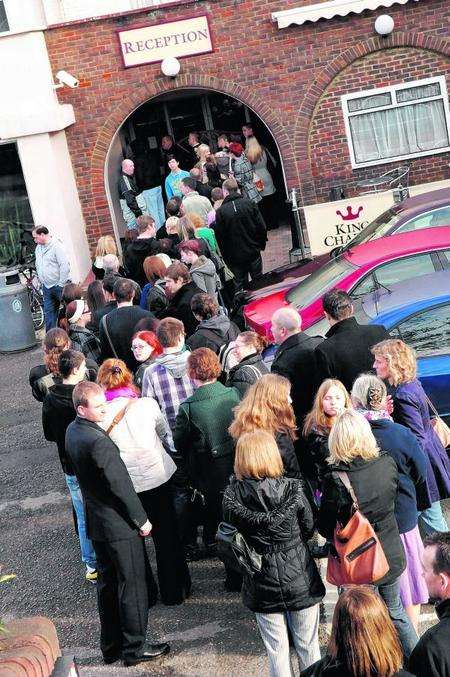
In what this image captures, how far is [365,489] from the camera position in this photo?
571 centimetres

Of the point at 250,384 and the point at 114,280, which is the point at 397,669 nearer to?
the point at 250,384

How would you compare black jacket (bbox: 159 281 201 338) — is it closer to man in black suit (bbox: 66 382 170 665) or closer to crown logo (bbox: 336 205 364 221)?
man in black suit (bbox: 66 382 170 665)

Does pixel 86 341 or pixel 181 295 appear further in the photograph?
pixel 181 295

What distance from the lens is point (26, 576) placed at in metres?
8.34

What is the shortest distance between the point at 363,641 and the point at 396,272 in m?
6.14

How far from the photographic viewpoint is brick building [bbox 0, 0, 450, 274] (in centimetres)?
1673

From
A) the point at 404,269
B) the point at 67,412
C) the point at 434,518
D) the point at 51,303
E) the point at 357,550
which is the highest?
the point at 404,269

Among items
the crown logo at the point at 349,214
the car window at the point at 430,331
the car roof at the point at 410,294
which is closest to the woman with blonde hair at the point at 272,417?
the car window at the point at 430,331

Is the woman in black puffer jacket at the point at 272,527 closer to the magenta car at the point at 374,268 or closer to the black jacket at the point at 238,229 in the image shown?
the magenta car at the point at 374,268

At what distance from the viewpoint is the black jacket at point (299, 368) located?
7.68 meters

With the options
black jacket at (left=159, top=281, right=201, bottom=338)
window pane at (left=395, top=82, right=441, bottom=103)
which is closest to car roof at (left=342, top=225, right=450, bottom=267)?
black jacket at (left=159, top=281, right=201, bottom=338)

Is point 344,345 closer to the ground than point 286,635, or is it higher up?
higher up

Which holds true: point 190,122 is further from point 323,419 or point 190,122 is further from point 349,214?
point 323,419

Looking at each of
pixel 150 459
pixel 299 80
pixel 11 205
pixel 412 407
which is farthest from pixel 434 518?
pixel 11 205
